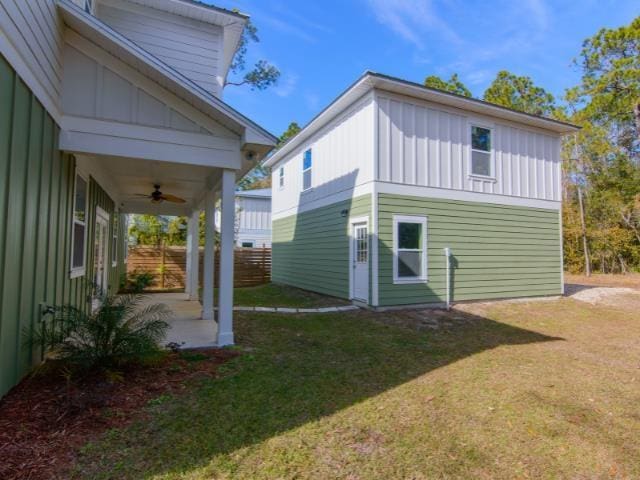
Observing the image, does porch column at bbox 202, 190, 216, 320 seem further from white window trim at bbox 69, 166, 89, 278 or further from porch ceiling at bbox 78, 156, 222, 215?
white window trim at bbox 69, 166, 89, 278

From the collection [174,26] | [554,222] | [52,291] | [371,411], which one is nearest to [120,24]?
[174,26]

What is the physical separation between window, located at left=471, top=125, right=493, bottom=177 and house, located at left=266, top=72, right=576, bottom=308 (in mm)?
26

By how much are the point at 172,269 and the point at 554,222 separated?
12.6 m

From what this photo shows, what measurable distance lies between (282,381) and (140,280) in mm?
9853

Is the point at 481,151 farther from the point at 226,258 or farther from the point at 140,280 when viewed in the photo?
the point at 140,280

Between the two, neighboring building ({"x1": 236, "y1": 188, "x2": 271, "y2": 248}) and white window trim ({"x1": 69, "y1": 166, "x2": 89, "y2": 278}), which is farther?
neighboring building ({"x1": 236, "y1": 188, "x2": 271, "y2": 248})

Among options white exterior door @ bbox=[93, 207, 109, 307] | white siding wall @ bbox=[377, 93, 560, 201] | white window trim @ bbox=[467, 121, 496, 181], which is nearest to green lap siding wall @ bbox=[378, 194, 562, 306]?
white siding wall @ bbox=[377, 93, 560, 201]

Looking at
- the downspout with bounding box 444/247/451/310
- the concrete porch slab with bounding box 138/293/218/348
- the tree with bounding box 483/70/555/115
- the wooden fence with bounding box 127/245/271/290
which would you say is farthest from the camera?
the tree with bounding box 483/70/555/115

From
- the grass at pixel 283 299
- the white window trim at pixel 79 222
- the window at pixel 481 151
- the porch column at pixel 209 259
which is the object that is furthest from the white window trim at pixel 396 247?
the white window trim at pixel 79 222

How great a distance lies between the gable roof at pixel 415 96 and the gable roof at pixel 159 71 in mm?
4027

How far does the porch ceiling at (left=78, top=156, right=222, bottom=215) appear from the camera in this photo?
5.77m

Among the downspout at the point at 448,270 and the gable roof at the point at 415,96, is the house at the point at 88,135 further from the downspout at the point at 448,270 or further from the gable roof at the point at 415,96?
the downspout at the point at 448,270

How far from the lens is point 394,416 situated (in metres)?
3.19

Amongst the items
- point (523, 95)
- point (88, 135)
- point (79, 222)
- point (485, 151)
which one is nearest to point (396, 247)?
point (485, 151)
